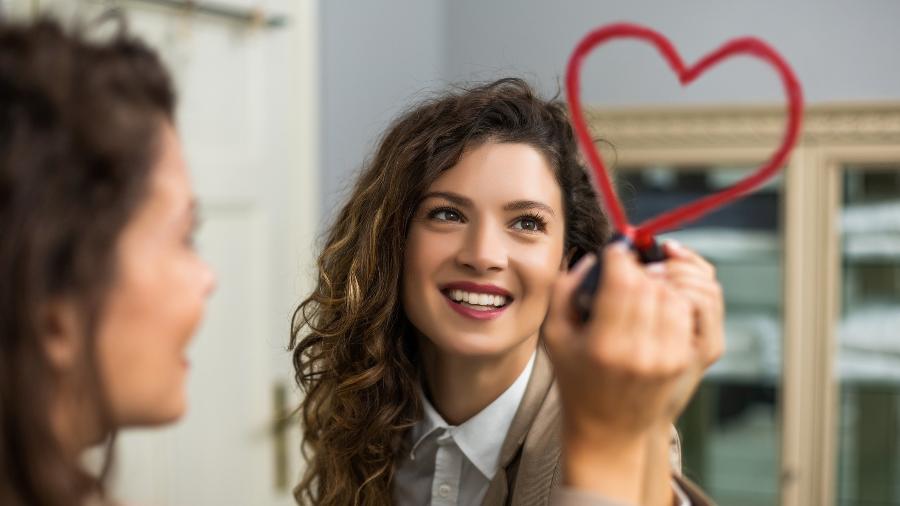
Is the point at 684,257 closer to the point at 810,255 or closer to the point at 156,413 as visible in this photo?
the point at 156,413

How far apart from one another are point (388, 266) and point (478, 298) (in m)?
0.17

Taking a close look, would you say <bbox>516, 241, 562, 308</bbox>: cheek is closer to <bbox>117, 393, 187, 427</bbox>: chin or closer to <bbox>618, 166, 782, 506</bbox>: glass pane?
<bbox>117, 393, 187, 427</bbox>: chin

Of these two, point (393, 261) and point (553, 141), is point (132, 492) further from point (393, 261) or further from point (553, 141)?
point (553, 141)

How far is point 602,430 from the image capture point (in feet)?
2.18

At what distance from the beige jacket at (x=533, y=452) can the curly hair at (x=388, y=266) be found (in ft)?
0.53

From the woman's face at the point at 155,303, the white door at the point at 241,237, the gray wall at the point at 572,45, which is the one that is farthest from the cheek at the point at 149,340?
the gray wall at the point at 572,45

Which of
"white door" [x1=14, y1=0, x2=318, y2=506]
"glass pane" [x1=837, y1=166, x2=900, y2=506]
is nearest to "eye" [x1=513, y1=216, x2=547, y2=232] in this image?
"white door" [x1=14, y1=0, x2=318, y2=506]

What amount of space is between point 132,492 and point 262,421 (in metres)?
0.39

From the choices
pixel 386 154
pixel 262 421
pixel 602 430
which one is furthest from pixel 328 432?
pixel 262 421

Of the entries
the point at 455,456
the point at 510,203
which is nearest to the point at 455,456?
the point at 455,456

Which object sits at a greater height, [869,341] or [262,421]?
[869,341]

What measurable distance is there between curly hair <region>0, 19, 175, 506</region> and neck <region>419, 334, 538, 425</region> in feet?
1.97

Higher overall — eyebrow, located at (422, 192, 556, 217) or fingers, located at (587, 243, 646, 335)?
eyebrow, located at (422, 192, 556, 217)

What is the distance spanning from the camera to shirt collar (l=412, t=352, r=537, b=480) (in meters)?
1.09
